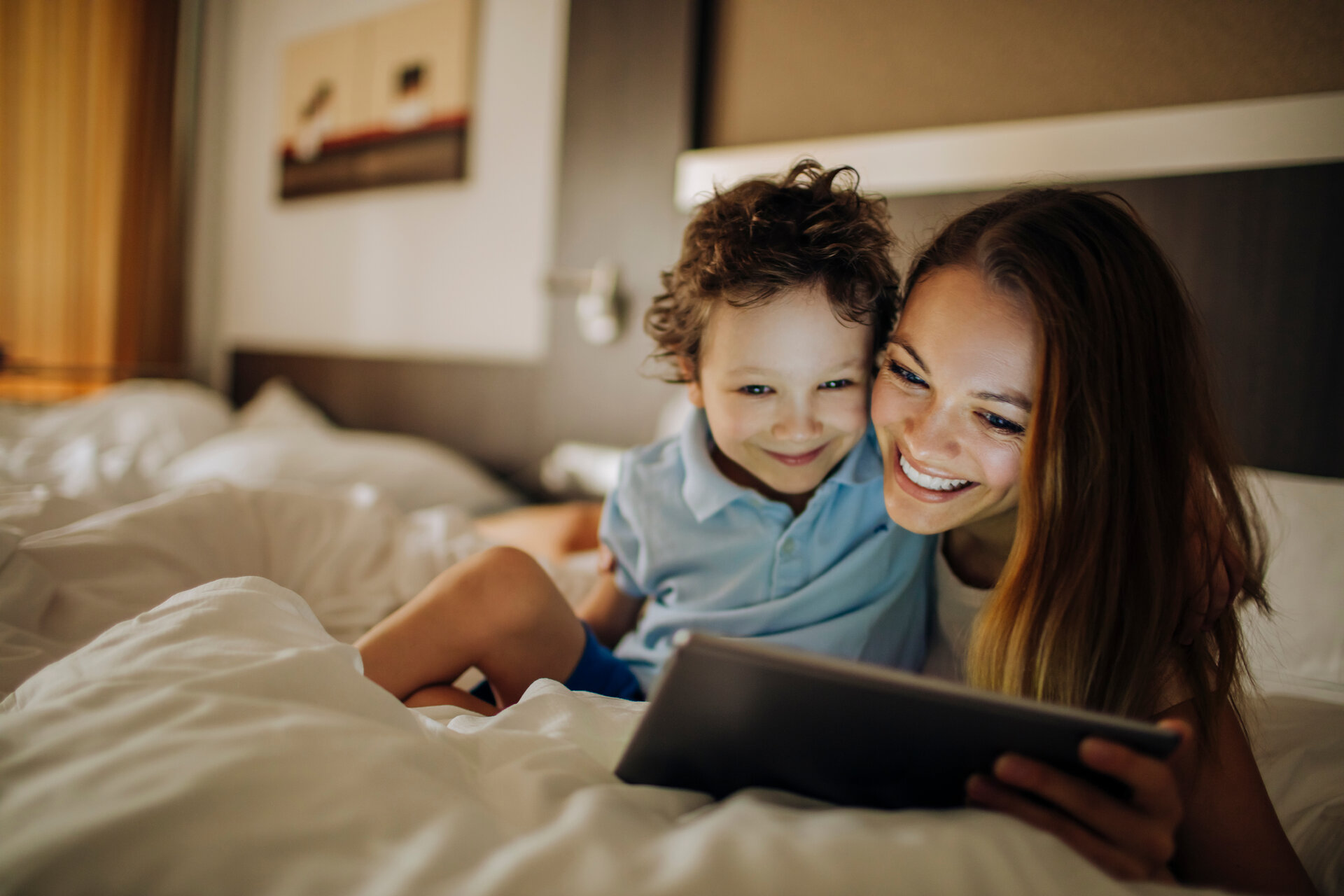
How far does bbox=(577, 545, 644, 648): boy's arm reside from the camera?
120 centimetres

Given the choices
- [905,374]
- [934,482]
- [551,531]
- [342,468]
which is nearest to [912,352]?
[905,374]

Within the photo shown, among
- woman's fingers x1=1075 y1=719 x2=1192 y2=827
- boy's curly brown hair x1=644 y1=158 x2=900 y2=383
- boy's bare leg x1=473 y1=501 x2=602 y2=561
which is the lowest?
boy's bare leg x1=473 y1=501 x2=602 y2=561

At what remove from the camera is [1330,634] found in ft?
3.25

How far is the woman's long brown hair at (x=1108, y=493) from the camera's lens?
28.2 inches

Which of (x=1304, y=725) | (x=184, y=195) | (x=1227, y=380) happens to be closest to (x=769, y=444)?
(x=1304, y=725)

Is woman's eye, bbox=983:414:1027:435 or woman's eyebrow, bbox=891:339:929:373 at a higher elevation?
woman's eyebrow, bbox=891:339:929:373

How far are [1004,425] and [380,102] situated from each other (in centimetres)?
279

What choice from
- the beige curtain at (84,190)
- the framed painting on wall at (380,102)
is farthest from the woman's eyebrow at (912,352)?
the beige curtain at (84,190)

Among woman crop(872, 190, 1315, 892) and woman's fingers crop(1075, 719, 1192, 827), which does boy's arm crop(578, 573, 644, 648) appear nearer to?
woman crop(872, 190, 1315, 892)

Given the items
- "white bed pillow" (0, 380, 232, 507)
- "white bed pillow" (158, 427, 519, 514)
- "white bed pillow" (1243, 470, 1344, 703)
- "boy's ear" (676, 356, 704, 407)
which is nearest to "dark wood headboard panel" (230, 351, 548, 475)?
"white bed pillow" (158, 427, 519, 514)

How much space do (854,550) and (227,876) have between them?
2.56 ft

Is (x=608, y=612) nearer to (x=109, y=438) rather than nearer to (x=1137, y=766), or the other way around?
(x=1137, y=766)

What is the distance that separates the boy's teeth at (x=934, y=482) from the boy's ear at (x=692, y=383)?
0.36 meters

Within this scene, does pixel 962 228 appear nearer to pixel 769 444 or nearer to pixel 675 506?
pixel 769 444
